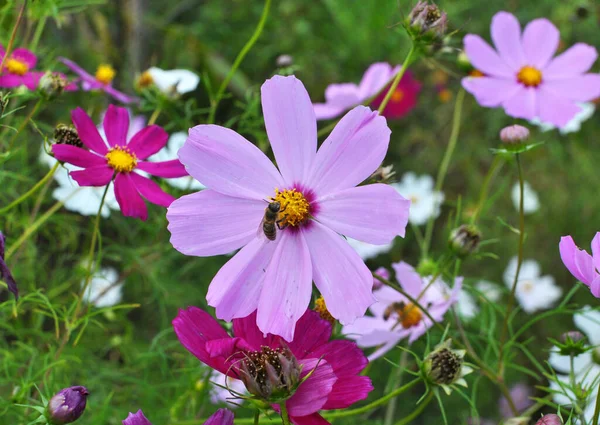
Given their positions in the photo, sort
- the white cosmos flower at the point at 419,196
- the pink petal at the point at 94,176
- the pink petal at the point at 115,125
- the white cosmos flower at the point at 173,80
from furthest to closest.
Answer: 1. the white cosmos flower at the point at 419,196
2. the white cosmos flower at the point at 173,80
3. the pink petal at the point at 115,125
4. the pink petal at the point at 94,176

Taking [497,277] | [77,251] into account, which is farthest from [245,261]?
[497,277]

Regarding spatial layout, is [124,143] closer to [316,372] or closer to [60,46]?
[316,372]

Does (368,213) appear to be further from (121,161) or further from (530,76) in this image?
(530,76)

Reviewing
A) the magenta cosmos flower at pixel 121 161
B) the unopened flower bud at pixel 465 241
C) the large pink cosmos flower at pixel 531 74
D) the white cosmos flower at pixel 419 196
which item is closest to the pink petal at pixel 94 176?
the magenta cosmos flower at pixel 121 161

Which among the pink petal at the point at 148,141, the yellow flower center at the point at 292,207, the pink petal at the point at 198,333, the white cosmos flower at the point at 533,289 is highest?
the yellow flower center at the point at 292,207

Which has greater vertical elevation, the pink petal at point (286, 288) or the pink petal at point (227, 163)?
the pink petal at point (227, 163)

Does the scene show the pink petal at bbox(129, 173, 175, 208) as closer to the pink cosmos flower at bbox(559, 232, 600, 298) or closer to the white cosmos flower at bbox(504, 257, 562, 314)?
the pink cosmos flower at bbox(559, 232, 600, 298)

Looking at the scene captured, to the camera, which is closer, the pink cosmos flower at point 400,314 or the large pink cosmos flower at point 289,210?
the large pink cosmos flower at point 289,210

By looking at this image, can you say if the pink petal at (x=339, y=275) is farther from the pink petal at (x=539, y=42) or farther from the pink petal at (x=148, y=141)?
the pink petal at (x=539, y=42)

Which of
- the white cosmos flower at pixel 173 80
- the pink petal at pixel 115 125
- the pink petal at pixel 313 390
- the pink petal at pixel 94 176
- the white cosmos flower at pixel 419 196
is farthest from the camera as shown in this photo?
the white cosmos flower at pixel 419 196
